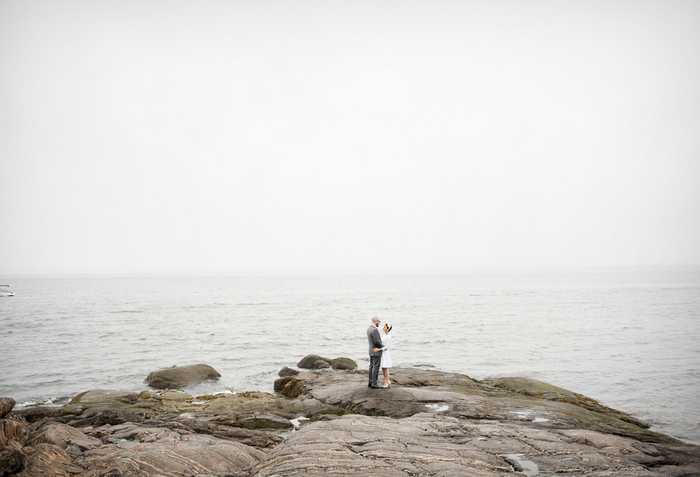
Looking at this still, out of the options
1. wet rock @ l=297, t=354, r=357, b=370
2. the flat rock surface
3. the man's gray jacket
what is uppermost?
the man's gray jacket

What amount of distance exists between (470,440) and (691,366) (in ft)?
83.3

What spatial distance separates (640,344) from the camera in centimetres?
3416

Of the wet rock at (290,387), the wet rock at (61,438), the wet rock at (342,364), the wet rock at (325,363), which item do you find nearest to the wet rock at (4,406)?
the wet rock at (61,438)

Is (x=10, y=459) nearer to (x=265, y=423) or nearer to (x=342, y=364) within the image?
(x=265, y=423)

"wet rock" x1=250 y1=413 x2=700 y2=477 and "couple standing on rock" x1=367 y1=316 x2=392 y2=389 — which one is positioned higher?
"couple standing on rock" x1=367 y1=316 x2=392 y2=389

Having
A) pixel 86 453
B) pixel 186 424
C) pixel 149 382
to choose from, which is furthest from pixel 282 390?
pixel 86 453

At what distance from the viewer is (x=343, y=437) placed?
32.4 feet

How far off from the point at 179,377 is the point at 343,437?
16.1 m

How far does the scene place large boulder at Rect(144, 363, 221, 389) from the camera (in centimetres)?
2195

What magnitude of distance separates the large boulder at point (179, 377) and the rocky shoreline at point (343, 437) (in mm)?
4290

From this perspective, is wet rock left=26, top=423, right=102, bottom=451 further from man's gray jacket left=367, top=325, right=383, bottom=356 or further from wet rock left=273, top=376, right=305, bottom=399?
man's gray jacket left=367, top=325, right=383, bottom=356

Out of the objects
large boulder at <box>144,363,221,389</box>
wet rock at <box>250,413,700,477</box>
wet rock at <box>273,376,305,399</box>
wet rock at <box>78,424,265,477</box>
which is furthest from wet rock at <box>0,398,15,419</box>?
large boulder at <box>144,363,221,389</box>

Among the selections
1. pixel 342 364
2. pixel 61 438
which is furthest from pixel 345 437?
pixel 342 364

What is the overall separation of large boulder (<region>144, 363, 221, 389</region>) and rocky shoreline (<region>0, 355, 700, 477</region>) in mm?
4290
